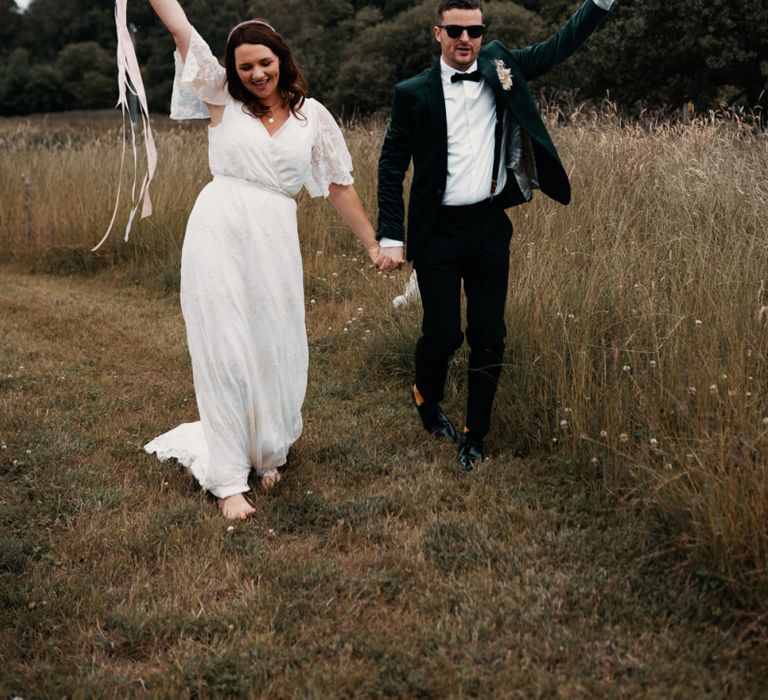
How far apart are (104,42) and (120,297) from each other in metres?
67.9

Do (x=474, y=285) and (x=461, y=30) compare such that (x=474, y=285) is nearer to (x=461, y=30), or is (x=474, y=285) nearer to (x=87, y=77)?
(x=461, y=30)

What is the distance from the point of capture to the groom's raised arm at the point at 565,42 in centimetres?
441

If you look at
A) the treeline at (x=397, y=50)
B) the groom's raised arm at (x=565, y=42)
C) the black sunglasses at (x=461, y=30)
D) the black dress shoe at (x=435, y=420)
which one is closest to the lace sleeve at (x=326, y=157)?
the black sunglasses at (x=461, y=30)

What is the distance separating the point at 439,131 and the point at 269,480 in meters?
1.88

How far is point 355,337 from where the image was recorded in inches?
276

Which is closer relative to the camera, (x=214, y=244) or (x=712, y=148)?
(x=214, y=244)

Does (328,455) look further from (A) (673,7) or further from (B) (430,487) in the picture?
(A) (673,7)

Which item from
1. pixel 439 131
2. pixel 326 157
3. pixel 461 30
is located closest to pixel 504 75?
pixel 461 30

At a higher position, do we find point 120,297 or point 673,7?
point 673,7

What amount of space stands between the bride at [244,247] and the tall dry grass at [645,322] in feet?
4.47

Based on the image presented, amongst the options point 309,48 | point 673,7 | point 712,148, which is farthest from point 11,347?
point 309,48

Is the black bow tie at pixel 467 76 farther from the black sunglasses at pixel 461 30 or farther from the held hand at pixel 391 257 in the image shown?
the held hand at pixel 391 257

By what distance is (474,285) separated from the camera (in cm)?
467

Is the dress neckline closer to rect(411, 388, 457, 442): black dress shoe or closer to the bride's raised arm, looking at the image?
the bride's raised arm
